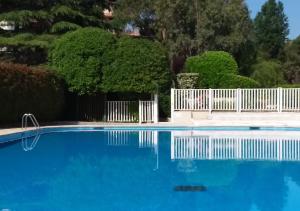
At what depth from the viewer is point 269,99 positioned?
21.8 metres

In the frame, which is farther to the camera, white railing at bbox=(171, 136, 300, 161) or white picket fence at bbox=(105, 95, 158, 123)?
white picket fence at bbox=(105, 95, 158, 123)

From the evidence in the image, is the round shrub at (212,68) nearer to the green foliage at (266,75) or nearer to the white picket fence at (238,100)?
the white picket fence at (238,100)

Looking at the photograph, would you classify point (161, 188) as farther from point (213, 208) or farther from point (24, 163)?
point (24, 163)

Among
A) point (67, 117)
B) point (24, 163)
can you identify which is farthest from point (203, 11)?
point (24, 163)

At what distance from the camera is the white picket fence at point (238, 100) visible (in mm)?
21672

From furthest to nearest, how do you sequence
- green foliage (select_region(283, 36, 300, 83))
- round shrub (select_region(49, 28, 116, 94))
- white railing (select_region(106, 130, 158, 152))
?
green foliage (select_region(283, 36, 300, 83)) → round shrub (select_region(49, 28, 116, 94)) → white railing (select_region(106, 130, 158, 152))

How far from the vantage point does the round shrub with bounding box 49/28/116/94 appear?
2075cm

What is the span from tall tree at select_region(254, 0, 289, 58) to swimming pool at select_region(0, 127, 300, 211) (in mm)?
37498

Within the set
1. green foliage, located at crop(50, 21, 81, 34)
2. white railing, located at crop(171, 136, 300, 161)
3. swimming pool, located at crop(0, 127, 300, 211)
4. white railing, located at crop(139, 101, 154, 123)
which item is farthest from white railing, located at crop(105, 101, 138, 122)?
white railing, located at crop(171, 136, 300, 161)

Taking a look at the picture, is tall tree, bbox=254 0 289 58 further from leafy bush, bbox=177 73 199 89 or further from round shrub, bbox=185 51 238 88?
leafy bush, bbox=177 73 199 89

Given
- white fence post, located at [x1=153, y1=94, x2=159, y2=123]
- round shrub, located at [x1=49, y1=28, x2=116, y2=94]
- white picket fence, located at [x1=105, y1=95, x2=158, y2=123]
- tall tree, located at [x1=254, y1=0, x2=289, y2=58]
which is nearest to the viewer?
round shrub, located at [x1=49, y1=28, x2=116, y2=94]

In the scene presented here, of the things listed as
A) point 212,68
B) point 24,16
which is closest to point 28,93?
point 24,16

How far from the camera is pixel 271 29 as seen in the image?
5412 centimetres

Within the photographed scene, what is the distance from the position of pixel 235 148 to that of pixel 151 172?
4539 millimetres
